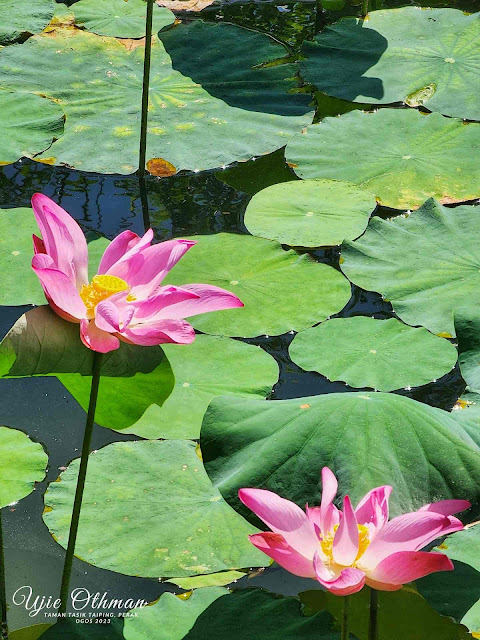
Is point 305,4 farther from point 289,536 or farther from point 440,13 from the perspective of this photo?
point 289,536

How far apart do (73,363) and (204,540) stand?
1.48 ft

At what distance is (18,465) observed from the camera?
1.75m

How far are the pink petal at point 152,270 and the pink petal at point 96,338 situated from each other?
0.45 ft

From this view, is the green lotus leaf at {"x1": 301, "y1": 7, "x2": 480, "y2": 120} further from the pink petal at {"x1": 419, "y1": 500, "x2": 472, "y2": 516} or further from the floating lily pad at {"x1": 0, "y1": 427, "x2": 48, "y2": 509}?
the pink petal at {"x1": 419, "y1": 500, "x2": 472, "y2": 516}

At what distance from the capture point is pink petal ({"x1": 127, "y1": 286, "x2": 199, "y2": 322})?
1348mm

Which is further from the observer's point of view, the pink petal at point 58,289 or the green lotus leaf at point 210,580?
the green lotus leaf at point 210,580

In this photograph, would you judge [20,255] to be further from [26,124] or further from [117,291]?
[117,291]

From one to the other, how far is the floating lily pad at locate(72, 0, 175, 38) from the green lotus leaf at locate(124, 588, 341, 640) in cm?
272

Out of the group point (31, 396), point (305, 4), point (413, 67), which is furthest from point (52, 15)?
point (31, 396)

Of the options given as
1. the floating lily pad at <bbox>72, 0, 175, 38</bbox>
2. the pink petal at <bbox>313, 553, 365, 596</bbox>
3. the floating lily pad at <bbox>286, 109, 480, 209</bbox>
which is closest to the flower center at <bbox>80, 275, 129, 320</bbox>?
the pink petal at <bbox>313, 553, 365, 596</bbox>

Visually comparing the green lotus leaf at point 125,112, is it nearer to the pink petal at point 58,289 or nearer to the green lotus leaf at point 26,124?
the green lotus leaf at point 26,124

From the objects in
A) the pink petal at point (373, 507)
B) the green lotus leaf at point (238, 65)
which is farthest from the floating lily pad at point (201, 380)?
the green lotus leaf at point (238, 65)

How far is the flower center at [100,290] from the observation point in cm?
139

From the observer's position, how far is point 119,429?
6.00ft
